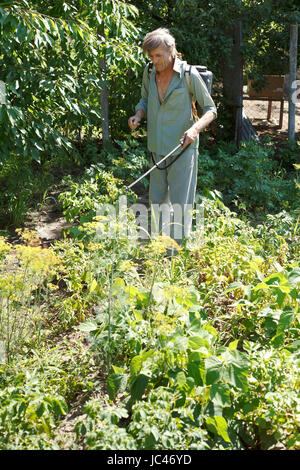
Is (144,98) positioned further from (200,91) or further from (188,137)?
(188,137)

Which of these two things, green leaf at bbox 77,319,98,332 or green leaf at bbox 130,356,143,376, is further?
green leaf at bbox 77,319,98,332

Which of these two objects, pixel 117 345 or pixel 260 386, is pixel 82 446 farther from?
pixel 260 386

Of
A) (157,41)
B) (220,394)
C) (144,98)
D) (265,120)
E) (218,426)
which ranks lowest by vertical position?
(218,426)

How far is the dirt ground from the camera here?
30.3ft

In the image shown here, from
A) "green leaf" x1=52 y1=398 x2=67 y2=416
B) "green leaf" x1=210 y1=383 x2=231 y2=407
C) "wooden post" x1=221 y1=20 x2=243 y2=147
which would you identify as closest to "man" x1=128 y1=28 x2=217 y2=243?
"green leaf" x1=210 y1=383 x2=231 y2=407

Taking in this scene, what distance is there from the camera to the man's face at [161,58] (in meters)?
3.77

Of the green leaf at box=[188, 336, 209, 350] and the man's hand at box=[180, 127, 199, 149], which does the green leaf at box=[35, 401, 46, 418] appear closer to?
the green leaf at box=[188, 336, 209, 350]

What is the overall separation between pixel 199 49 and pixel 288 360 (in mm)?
5148

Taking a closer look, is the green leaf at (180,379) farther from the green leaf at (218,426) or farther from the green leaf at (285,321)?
the green leaf at (285,321)

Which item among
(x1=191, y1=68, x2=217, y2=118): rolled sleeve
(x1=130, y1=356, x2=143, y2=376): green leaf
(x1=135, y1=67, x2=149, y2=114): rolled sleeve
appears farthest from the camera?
(x1=135, y1=67, x2=149, y2=114): rolled sleeve

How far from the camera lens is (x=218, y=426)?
2.60 m

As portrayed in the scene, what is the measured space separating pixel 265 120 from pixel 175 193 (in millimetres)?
6221

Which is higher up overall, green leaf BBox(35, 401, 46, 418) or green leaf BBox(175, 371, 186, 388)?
green leaf BBox(175, 371, 186, 388)

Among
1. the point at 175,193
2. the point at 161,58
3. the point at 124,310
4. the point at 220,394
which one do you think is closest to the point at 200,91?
the point at 161,58
